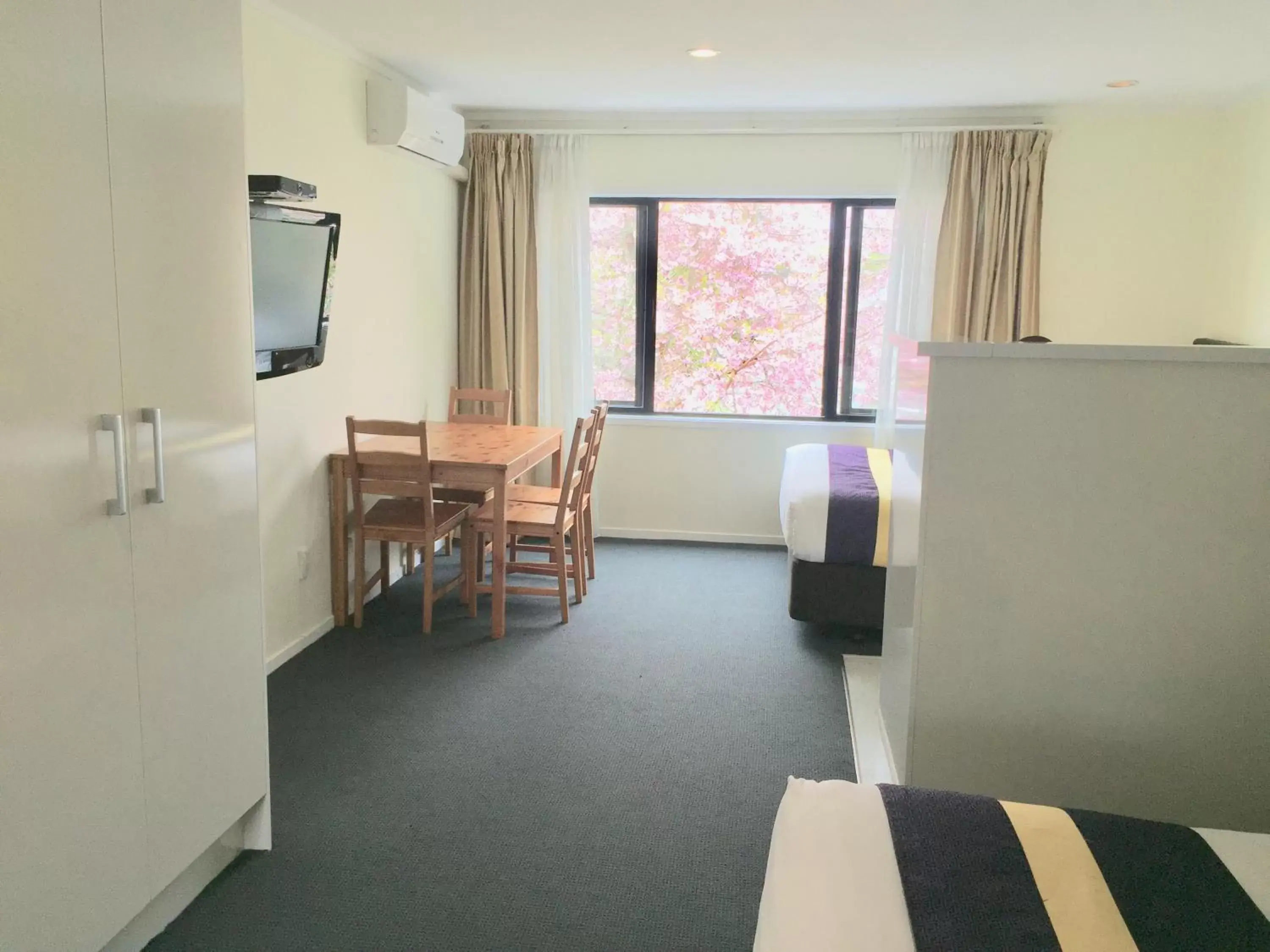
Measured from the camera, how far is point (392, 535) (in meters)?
3.98

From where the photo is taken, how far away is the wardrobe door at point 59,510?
157cm

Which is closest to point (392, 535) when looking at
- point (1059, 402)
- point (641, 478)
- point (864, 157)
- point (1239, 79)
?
point (641, 478)

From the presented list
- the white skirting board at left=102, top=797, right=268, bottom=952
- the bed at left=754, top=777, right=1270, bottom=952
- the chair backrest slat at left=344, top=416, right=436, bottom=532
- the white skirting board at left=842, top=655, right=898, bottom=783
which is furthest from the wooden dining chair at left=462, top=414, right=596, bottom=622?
the bed at left=754, top=777, right=1270, bottom=952

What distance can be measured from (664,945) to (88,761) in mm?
1260

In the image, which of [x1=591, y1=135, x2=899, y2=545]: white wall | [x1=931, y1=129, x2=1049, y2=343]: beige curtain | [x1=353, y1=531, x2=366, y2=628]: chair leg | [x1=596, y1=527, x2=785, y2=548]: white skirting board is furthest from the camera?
[x1=596, y1=527, x2=785, y2=548]: white skirting board

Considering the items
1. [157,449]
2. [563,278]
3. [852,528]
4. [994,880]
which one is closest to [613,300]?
[563,278]

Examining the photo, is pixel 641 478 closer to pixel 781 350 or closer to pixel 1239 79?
pixel 781 350

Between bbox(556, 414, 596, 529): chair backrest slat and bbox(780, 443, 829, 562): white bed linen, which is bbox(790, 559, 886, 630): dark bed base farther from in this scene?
bbox(556, 414, 596, 529): chair backrest slat

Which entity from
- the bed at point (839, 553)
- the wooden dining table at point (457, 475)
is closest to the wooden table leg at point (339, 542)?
the wooden dining table at point (457, 475)

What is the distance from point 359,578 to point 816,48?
2.92 meters

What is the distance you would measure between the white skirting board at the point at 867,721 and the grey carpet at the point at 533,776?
46 millimetres

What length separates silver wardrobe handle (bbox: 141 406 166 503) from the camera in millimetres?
1896

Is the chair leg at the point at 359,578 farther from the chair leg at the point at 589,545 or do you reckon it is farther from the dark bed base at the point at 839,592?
the dark bed base at the point at 839,592

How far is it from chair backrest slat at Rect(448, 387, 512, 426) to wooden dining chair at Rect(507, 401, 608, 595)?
43cm
